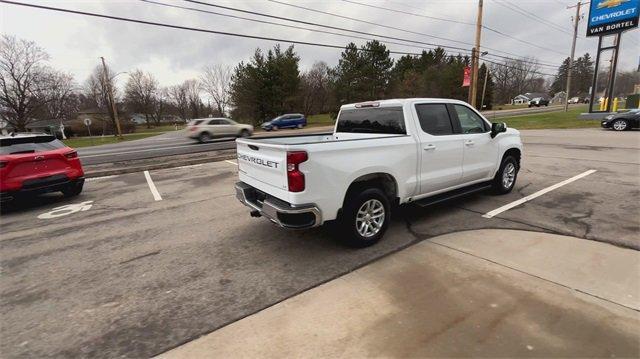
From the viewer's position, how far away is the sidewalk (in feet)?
8.19

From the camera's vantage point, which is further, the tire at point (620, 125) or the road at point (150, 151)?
the tire at point (620, 125)

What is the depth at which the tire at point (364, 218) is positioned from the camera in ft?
13.2

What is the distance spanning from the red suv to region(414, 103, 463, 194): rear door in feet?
24.4

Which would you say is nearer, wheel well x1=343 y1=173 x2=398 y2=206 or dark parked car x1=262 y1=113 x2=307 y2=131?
wheel well x1=343 y1=173 x2=398 y2=206

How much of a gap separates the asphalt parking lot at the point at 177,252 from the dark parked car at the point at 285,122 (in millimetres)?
26665

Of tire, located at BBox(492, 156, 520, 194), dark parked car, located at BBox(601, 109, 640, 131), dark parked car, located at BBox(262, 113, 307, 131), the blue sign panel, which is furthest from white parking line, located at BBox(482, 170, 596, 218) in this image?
dark parked car, located at BBox(262, 113, 307, 131)

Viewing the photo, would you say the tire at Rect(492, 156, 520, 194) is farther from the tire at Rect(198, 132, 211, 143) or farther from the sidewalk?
the tire at Rect(198, 132, 211, 143)

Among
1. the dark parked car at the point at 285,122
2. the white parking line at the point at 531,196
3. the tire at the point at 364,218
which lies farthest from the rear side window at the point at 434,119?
the dark parked car at the point at 285,122

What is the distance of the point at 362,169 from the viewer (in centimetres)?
400

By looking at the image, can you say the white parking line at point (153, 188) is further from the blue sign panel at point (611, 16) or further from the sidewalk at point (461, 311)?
the blue sign panel at point (611, 16)

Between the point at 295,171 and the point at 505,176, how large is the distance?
481cm

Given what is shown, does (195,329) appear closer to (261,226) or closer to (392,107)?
(261,226)

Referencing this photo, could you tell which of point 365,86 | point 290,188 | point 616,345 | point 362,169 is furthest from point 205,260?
point 365,86

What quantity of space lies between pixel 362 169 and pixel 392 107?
4.64ft
